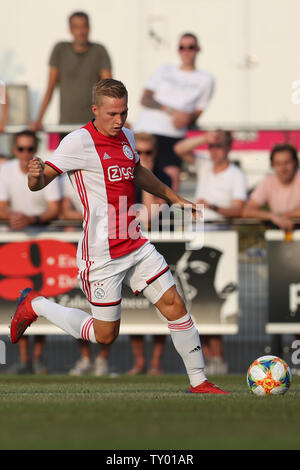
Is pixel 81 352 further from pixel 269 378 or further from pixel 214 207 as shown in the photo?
pixel 269 378

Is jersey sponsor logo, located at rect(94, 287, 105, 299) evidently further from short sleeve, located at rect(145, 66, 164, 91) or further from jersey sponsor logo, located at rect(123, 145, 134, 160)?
short sleeve, located at rect(145, 66, 164, 91)

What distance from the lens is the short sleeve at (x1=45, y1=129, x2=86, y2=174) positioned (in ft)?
27.2

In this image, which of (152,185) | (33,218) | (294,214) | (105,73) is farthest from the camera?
(105,73)

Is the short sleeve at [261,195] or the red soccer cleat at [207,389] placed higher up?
the short sleeve at [261,195]

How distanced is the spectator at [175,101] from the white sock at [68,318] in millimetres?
4979

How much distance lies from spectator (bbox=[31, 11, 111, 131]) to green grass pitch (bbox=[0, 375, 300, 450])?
18.0 feet

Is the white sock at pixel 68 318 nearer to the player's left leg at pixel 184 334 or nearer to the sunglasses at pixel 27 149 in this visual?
the player's left leg at pixel 184 334

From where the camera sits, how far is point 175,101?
47.1 ft

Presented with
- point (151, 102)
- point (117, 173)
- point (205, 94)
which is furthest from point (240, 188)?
point (117, 173)

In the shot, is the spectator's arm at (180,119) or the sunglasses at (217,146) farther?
the spectator's arm at (180,119)

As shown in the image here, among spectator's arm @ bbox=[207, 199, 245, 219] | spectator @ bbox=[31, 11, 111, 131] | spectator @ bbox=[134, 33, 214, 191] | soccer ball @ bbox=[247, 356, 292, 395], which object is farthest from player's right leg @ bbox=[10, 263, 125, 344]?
spectator @ bbox=[31, 11, 111, 131]

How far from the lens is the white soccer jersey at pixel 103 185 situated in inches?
331

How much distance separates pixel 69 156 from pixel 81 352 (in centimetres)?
475

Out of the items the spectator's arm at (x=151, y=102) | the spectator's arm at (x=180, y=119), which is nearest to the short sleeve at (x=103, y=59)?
the spectator's arm at (x=151, y=102)
